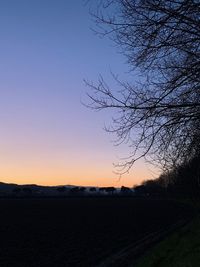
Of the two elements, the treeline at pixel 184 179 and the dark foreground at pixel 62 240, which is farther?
the dark foreground at pixel 62 240

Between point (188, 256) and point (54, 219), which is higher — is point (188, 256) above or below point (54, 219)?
below

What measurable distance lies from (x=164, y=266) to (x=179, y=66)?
5.94m

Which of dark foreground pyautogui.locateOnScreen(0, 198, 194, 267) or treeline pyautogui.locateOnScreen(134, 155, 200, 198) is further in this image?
dark foreground pyautogui.locateOnScreen(0, 198, 194, 267)

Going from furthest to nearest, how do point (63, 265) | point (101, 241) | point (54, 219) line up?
point (54, 219), point (101, 241), point (63, 265)

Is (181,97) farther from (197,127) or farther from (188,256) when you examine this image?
(188,256)

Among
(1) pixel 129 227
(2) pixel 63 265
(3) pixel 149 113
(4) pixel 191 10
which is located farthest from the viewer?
(1) pixel 129 227

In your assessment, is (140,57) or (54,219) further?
(54,219)

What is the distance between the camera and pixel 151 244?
27.1 m

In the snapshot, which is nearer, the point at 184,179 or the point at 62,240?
the point at 62,240

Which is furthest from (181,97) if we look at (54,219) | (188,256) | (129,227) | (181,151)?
(54,219)

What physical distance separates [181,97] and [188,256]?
5.20 m

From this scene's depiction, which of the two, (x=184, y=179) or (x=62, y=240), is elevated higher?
(x=184, y=179)

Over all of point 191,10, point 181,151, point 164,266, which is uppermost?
point 191,10

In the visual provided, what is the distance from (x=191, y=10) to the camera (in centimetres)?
1135
